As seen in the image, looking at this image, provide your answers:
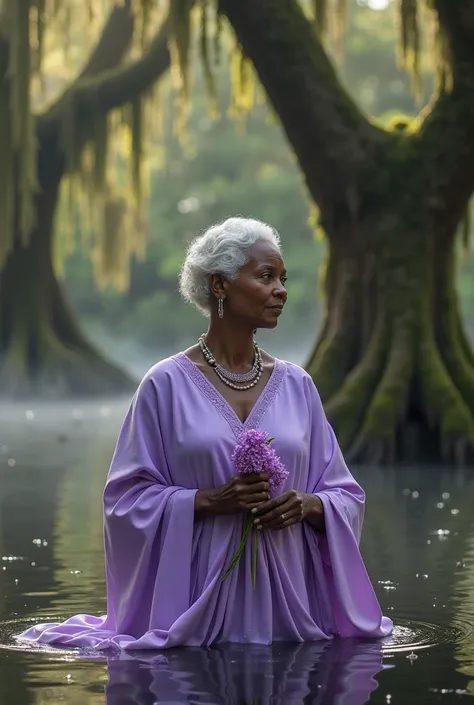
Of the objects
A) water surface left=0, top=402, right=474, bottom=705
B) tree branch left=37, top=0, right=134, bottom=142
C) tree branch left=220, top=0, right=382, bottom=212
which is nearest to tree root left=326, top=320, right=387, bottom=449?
water surface left=0, top=402, right=474, bottom=705

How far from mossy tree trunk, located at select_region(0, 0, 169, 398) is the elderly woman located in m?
21.5

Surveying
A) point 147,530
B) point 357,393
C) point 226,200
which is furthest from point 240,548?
point 226,200

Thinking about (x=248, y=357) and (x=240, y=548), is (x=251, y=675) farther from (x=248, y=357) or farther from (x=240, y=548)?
(x=248, y=357)

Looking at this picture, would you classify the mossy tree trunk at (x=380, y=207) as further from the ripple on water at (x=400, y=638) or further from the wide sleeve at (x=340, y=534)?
the wide sleeve at (x=340, y=534)

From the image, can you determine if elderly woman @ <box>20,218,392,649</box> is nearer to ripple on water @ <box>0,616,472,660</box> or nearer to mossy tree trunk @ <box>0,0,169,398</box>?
ripple on water @ <box>0,616,472,660</box>

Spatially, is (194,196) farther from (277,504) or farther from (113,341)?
(277,504)

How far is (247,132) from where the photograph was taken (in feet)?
157

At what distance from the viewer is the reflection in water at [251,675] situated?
197 inches

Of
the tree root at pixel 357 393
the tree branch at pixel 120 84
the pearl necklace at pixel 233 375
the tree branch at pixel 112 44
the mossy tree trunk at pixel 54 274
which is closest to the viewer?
the pearl necklace at pixel 233 375

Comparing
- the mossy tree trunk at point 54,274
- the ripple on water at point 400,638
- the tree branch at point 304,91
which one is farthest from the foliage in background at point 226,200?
the ripple on water at point 400,638

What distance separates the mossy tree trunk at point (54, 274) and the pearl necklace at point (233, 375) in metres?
21.4

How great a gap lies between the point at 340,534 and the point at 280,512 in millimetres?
338

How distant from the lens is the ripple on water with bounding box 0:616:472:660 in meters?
5.80

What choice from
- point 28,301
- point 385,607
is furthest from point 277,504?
point 28,301
